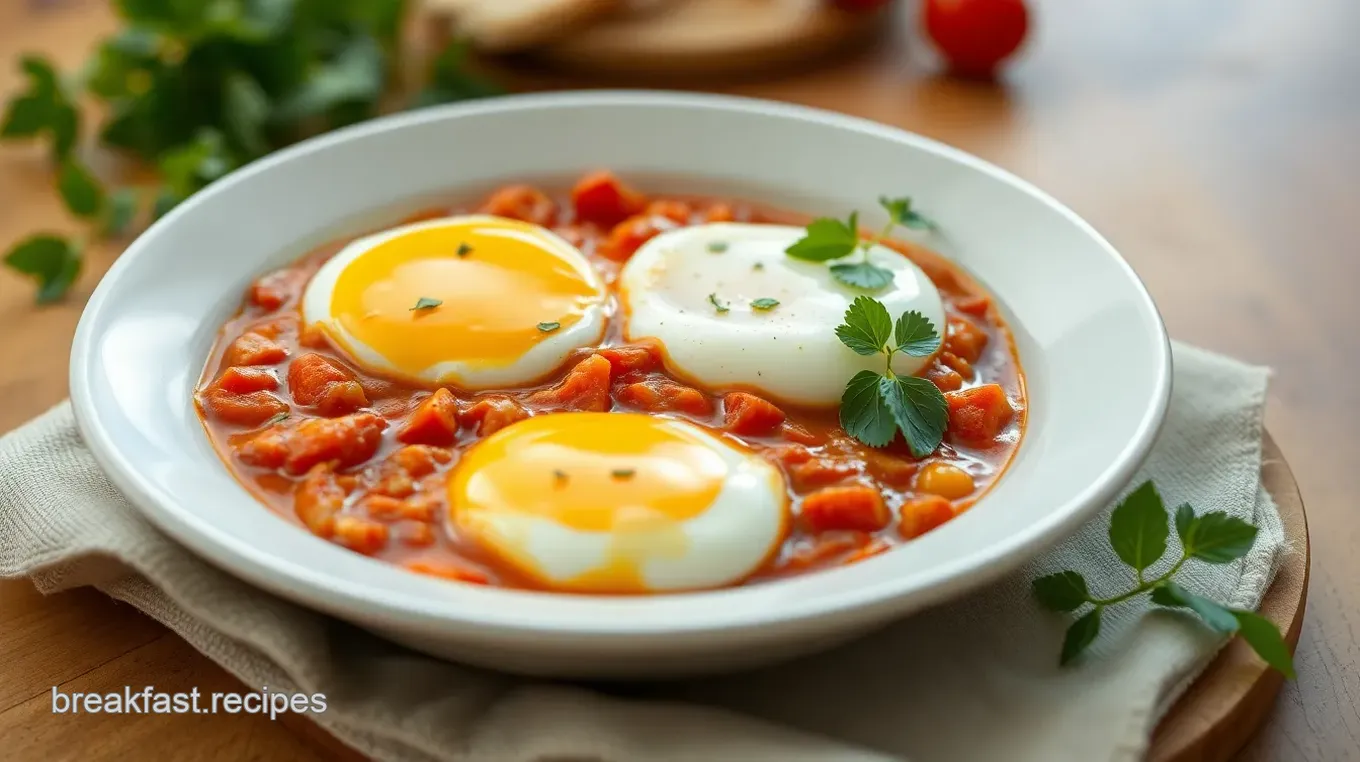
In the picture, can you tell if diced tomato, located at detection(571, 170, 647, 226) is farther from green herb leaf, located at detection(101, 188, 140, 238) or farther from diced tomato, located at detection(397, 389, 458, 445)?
green herb leaf, located at detection(101, 188, 140, 238)

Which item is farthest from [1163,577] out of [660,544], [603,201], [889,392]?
[603,201]

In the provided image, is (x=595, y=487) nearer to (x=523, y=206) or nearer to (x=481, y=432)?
(x=481, y=432)

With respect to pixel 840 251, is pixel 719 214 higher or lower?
lower

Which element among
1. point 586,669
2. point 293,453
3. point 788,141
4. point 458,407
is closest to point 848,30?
point 788,141

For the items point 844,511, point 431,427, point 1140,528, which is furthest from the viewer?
point 431,427

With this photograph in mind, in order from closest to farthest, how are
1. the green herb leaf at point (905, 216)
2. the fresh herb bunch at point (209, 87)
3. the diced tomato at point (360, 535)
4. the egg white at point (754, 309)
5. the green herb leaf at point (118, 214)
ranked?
the diced tomato at point (360, 535) → the egg white at point (754, 309) → the green herb leaf at point (905, 216) → the green herb leaf at point (118, 214) → the fresh herb bunch at point (209, 87)

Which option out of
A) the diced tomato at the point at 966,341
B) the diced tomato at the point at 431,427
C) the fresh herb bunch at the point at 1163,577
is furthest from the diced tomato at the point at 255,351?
the fresh herb bunch at the point at 1163,577

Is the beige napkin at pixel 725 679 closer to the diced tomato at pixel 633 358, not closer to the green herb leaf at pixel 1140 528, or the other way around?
the green herb leaf at pixel 1140 528
